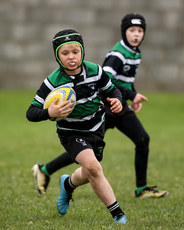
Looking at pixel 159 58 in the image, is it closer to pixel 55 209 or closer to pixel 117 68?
pixel 117 68

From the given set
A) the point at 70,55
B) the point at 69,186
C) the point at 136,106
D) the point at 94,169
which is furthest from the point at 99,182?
the point at 136,106

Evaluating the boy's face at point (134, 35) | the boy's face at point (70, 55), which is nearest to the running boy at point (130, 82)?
the boy's face at point (134, 35)

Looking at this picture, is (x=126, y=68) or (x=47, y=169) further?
(x=47, y=169)

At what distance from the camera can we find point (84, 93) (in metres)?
4.89

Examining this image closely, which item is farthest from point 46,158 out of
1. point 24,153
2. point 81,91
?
point 81,91

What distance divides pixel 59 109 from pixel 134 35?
2.17 metres

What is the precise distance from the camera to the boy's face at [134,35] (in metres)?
6.29

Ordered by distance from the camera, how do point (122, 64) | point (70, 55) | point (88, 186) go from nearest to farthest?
point (70, 55) < point (122, 64) < point (88, 186)

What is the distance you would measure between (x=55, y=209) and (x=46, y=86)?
1.34 m

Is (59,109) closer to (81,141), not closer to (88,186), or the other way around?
(81,141)

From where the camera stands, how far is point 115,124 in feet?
20.8

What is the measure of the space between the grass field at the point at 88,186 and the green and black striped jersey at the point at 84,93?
2.82 feet

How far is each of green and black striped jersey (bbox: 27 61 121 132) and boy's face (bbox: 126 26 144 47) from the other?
1373mm

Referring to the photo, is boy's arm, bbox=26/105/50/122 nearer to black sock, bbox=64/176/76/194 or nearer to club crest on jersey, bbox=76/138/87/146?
club crest on jersey, bbox=76/138/87/146
